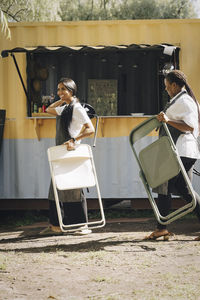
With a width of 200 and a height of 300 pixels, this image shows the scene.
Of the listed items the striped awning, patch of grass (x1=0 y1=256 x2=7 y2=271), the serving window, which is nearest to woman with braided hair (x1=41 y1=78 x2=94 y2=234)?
patch of grass (x1=0 y1=256 x2=7 y2=271)

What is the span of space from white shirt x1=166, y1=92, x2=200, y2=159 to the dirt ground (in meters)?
0.94

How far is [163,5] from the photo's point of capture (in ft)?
59.3

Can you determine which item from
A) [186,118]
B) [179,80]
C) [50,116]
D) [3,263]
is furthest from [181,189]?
[50,116]

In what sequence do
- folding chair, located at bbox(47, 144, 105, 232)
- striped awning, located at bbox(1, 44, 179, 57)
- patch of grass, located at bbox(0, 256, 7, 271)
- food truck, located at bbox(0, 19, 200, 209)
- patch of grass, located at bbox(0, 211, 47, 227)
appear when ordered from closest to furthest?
patch of grass, located at bbox(0, 256, 7, 271)
folding chair, located at bbox(47, 144, 105, 232)
striped awning, located at bbox(1, 44, 179, 57)
patch of grass, located at bbox(0, 211, 47, 227)
food truck, located at bbox(0, 19, 200, 209)

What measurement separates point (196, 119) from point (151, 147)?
547 mm

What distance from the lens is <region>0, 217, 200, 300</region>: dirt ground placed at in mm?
3574

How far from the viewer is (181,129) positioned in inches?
197

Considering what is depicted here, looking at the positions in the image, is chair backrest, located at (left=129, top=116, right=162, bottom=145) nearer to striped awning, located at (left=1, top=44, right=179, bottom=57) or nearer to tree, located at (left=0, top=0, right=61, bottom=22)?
striped awning, located at (left=1, top=44, right=179, bottom=57)

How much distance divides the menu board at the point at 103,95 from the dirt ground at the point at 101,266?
2.51 metres

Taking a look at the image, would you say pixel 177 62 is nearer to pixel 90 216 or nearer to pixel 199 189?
pixel 199 189

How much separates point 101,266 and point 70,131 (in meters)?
1.70

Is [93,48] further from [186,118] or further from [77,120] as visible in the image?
[186,118]

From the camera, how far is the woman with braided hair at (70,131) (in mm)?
5445

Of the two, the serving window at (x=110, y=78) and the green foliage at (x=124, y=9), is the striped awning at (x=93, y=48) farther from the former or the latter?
the green foliage at (x=124, y=9)
